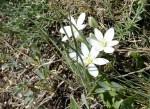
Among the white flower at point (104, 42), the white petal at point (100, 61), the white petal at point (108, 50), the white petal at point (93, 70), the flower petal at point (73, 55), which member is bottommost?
the white petal at point (93, 70)

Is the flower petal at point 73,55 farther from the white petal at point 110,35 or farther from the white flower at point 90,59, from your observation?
the white petal at point 110,35

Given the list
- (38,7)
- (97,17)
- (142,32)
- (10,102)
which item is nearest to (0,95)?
(10,102)

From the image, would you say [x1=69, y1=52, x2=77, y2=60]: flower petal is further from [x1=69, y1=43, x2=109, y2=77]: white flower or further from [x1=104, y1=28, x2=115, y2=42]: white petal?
[x1=104, y1=28, x2=115, y2=42]: white petal

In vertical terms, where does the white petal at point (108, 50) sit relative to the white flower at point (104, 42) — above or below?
below

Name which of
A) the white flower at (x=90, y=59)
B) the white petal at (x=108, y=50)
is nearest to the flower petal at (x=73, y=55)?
the white flower at (x=90, y=59)

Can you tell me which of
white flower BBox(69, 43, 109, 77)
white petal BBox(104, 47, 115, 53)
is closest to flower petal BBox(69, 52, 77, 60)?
white flower BBox(69, 43, 109, 77)

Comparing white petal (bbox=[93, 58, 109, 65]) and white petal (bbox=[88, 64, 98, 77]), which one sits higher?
white petal (bbox=[93, 58, 109, 65])

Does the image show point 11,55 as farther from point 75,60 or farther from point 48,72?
point 75,60
